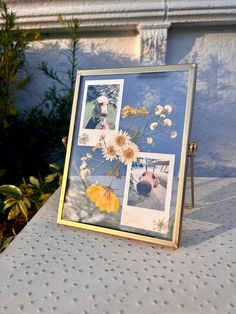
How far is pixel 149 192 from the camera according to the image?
28.5 inches

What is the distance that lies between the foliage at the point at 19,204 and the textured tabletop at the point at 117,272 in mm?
275

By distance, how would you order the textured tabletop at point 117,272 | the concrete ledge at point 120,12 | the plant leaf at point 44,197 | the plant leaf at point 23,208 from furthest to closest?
the concrete ledge at point 120,12 < the plant leaf at point 44,197 < the plant leaf at point 23,208 < the textured tabletop at point 117,272

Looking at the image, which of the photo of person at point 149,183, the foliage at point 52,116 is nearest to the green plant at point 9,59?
the foliage at point 52,116

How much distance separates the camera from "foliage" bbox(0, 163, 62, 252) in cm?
108

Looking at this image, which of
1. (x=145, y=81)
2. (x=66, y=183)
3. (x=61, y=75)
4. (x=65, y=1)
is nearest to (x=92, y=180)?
(x=66, y=183)

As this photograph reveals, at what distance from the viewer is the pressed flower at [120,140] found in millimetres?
766

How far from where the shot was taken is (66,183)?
2.68ft

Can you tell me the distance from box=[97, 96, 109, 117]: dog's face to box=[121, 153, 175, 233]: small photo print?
159 millimetres

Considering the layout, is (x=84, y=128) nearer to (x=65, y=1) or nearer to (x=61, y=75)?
(x=61, y=75)

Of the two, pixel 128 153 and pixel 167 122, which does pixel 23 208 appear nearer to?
pixel 128 153

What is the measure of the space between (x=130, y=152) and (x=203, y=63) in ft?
2.71

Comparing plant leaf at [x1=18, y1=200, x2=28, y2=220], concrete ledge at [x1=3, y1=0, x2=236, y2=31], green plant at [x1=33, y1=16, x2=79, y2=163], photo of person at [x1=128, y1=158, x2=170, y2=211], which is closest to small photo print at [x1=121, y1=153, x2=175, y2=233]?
photo of person at [x1=128, y1=158, x2=170, y2=211]

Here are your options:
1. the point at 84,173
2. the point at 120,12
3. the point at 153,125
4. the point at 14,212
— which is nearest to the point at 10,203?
the point at 14,212

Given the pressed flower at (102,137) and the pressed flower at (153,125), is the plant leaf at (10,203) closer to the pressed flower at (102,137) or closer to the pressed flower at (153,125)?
the pressed flower at (102,137)
